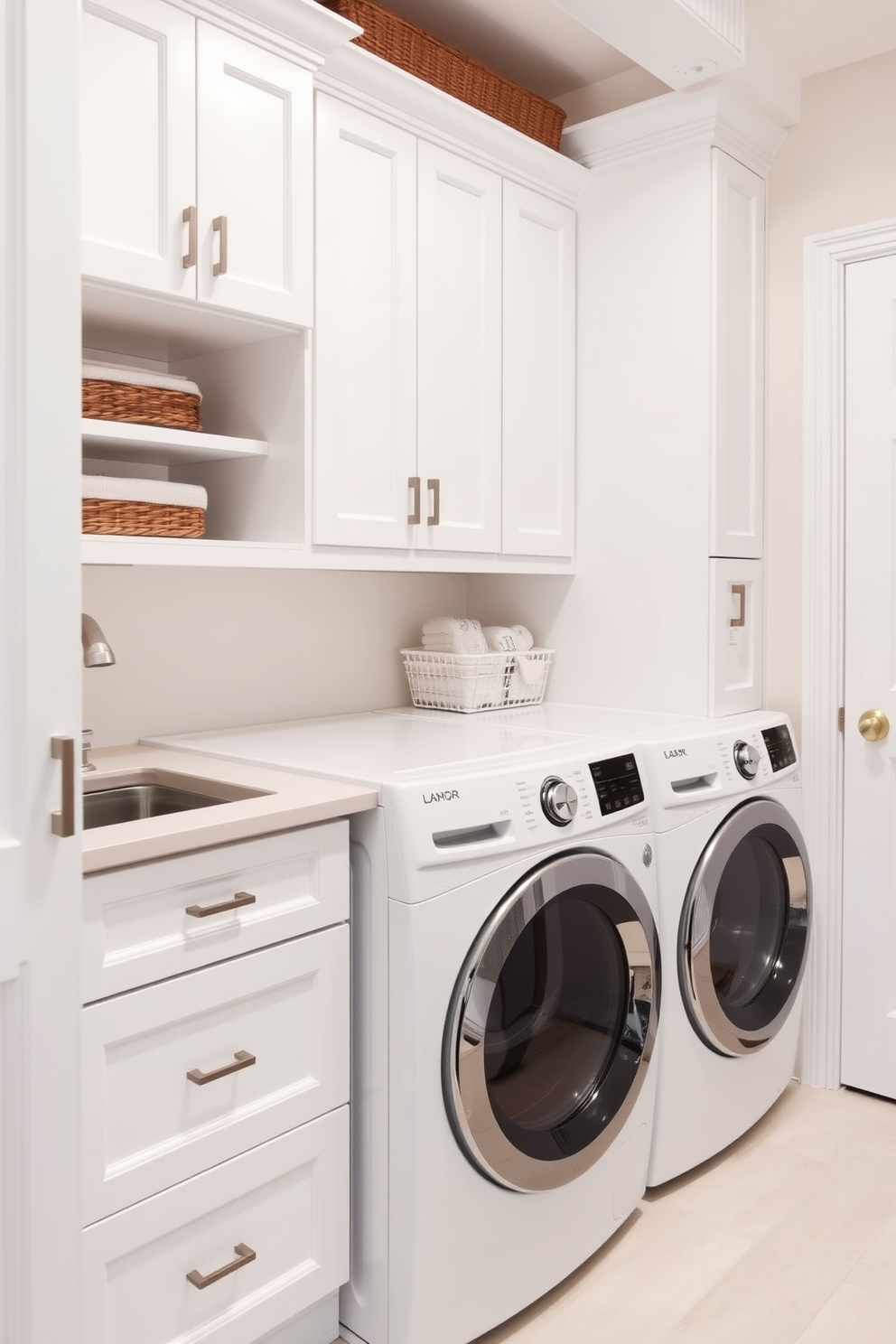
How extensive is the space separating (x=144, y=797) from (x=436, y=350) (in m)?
1.12

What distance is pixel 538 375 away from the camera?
2.54 m

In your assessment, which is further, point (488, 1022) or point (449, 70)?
point (449, 70)

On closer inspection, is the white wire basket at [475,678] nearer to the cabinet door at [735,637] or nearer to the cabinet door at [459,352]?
the cabinet door at [459,352]

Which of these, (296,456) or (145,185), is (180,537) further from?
(145,185)

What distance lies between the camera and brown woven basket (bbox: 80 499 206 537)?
1.70 m

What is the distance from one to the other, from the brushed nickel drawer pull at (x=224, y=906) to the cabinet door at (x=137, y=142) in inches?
38.6

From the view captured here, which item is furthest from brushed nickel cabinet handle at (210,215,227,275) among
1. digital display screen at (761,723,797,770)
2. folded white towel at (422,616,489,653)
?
digital display screen at (761,723,797,770)

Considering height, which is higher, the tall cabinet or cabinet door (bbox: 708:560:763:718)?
the tall cabinet

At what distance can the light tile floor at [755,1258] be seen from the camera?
175cm

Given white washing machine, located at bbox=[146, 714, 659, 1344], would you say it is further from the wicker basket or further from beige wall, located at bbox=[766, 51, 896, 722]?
beige wall, located at bbox=[766, 51, 896, 722]

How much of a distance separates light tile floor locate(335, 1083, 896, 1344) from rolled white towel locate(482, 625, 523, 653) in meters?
1.26

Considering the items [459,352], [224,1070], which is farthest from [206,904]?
[459,352]

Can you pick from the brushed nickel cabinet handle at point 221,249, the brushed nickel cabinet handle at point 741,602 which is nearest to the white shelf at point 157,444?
the brushed nickel cabinet handle at point 221,249

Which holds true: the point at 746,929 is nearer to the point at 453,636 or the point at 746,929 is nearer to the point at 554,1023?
the point at 554,1023
